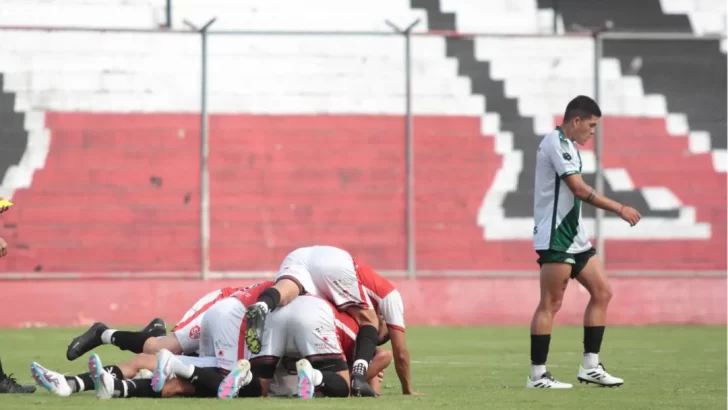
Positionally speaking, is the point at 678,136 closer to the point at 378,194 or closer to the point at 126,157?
the point at 378,194

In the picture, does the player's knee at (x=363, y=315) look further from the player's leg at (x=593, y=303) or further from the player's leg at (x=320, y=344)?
the player's leg at (x=593, y=303)

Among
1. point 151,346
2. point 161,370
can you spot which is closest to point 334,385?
point 161,370

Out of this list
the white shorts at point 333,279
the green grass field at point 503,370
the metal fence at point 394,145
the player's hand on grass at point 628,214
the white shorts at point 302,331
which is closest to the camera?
the green grass field at point 503,370

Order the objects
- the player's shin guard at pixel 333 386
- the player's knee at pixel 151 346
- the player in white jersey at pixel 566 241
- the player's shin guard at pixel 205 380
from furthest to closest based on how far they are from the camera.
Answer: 1. the player's knee at pixel 151 346
2. the player in white jersey at pixel 566 241
3. the player's shin guard at pixel 333 386
4. the player's shin guard at pixel 205 380

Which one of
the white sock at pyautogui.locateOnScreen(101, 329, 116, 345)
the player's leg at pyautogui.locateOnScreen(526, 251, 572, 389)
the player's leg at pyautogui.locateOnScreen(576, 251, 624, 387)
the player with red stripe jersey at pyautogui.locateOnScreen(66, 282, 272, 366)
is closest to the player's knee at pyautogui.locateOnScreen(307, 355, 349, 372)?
the player with red stripe jersey at pyautogui.locateOnScreen(66, 282, 272, 366)

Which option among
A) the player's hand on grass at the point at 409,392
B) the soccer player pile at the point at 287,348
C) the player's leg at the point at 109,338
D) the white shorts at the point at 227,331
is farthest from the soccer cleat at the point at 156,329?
the player's hand on grass at the point at 409,392

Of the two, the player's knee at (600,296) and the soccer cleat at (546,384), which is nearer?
the soccer cleat at (546,384)

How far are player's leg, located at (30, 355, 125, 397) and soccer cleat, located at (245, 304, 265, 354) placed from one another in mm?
1101

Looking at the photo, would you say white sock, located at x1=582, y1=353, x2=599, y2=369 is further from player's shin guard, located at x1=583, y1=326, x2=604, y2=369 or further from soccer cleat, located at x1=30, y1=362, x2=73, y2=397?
soccer cleat, located at x1=30, y1=362, x2=73, y2=397

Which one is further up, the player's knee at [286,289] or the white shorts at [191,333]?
the player's knee at [286,289]

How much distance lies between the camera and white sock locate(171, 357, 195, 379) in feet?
32.2

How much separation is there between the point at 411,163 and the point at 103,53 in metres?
4.90

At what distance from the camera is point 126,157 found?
71.3 feet

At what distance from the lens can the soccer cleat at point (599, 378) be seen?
11250 millimetres
